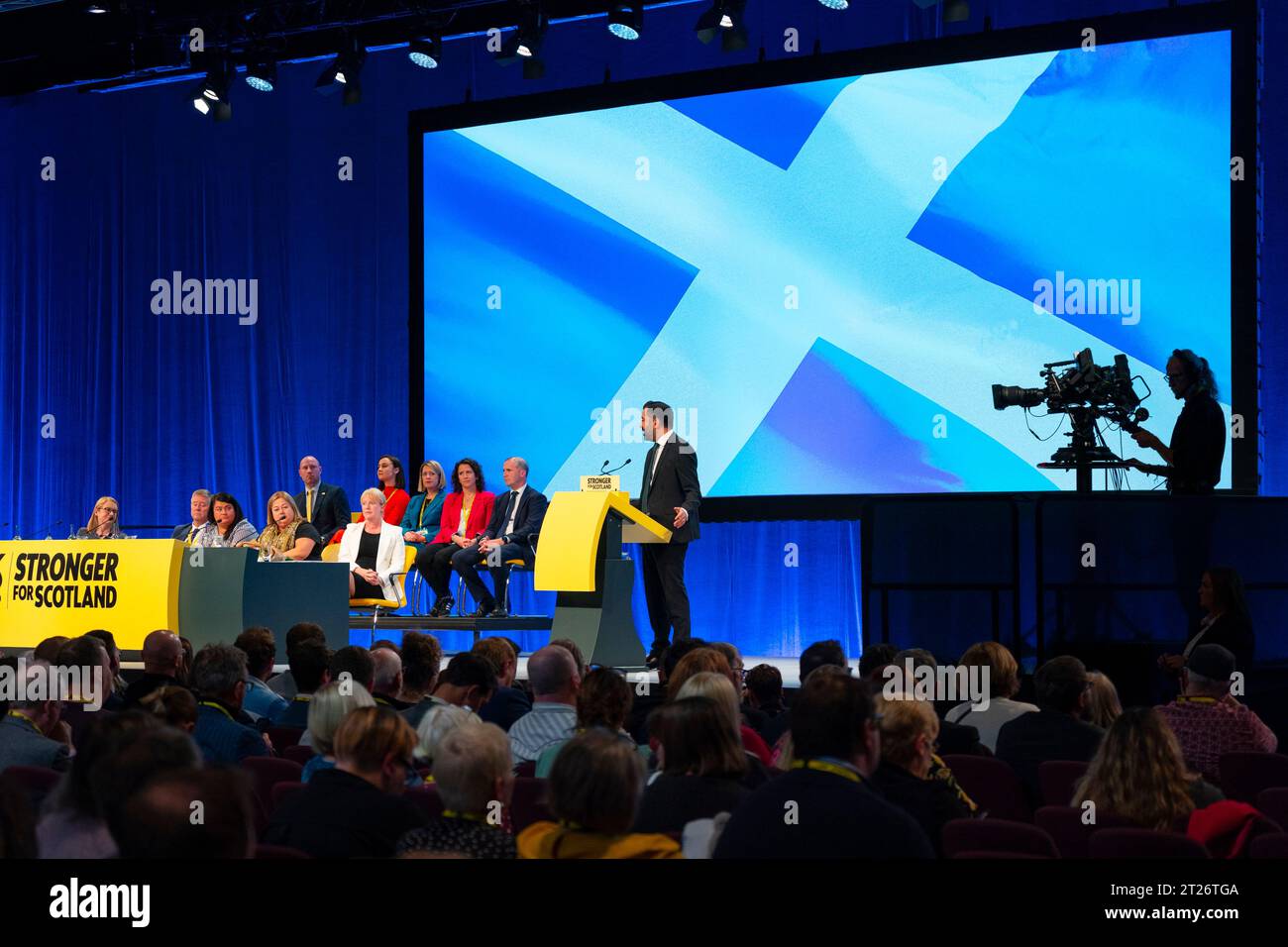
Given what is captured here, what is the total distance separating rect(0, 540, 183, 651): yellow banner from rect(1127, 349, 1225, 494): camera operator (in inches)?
212

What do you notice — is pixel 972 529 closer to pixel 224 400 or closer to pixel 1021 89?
pixel 1021 89

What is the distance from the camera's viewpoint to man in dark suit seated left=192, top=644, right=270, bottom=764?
421 centimetres

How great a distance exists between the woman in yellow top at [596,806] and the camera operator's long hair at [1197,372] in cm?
565

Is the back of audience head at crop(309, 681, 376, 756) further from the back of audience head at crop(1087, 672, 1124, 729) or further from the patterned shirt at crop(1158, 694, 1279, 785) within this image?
the patterned shirt at crop(1158, 694, 1279, 785)

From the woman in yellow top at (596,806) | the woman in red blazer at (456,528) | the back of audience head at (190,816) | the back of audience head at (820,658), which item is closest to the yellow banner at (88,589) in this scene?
the woman in red blazer at (456,528)

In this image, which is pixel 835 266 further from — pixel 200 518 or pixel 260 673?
pixel 260 673

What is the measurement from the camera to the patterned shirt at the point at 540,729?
436cm

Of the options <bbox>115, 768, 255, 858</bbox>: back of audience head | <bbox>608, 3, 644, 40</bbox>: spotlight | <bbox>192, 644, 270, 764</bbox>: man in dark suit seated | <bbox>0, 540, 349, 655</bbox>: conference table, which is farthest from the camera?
<bbox>608, 3, 644, 40</bbox>: spotlight

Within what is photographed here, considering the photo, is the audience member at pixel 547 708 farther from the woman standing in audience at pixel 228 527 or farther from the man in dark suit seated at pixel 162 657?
the woman standing in audience at pixel 228 527

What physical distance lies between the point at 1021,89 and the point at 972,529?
3.19m

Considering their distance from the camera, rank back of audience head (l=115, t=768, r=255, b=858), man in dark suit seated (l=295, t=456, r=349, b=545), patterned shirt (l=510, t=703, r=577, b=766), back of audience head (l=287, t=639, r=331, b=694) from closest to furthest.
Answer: back of audience head (l=115, t=768, r=255, b=858) < patterned shirt (l=510, t=703, r=577, b=766) < back of audience head (l=287, t=639, r=331, b=694) < man in dark suit seated (l=295, t=456, r=349, b=545)

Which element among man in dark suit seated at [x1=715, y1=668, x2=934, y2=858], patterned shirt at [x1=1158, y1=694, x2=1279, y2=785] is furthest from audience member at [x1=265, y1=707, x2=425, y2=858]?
patterned shirt at [x1=1158, y1=694, x2=1279, y2=785]

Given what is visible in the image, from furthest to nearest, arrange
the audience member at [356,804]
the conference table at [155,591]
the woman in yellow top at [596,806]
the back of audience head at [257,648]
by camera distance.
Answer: the conference table at [155,591], the back of audience head at [257,648], the audience member at [356,804], the woman in yellow top at [596,806]
